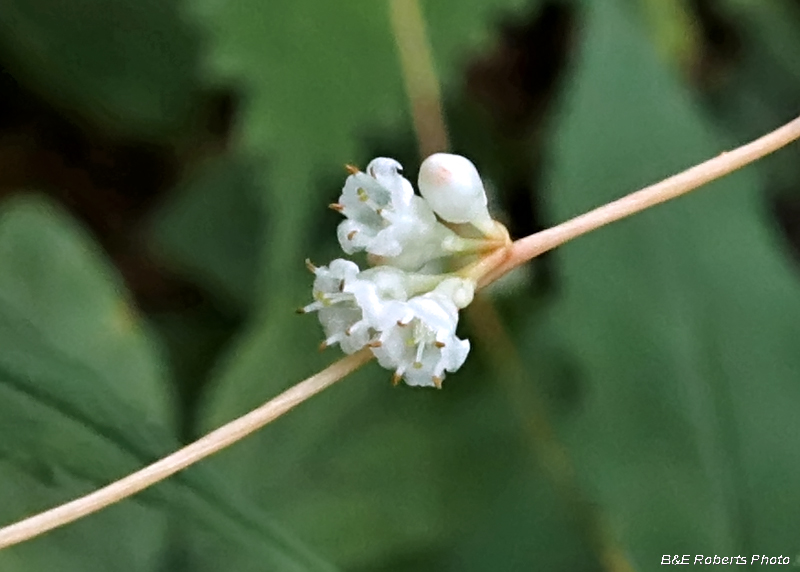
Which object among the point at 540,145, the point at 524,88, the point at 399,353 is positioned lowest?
the point at 399,353

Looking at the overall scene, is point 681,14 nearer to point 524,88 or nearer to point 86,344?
point 524,88

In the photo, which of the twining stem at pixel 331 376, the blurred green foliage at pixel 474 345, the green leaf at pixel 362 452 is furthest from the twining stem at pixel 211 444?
the green leaf at pixel 362 452

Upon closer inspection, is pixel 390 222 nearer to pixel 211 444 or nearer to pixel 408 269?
pixel 408 269

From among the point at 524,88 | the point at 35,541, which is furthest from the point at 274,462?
the point at 524,88

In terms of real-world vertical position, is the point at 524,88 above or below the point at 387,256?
above

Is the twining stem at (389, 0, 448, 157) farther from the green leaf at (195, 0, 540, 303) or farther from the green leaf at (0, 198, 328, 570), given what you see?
the green leaf at (0, 198, 328, 570)

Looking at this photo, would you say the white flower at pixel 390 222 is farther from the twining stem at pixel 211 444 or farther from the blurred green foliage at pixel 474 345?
the blurred green foliage at pixel 474 345


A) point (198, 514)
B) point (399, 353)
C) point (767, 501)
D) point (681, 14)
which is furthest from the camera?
point (681, 14)
